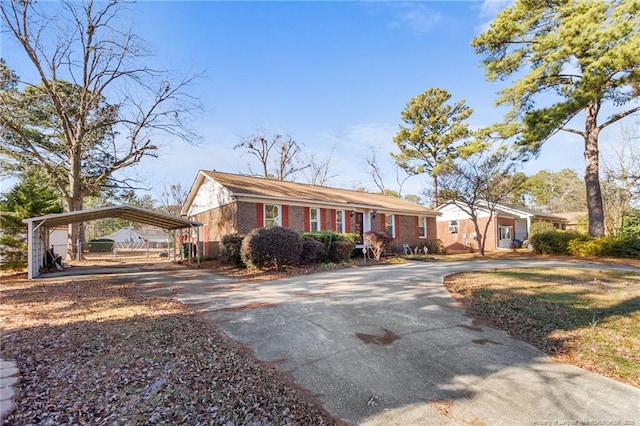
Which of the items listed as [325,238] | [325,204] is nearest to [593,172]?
[325,204]

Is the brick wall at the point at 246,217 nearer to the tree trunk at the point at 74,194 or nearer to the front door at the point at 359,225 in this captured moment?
the front door at the point at 359,225

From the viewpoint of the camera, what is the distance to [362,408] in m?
3.22

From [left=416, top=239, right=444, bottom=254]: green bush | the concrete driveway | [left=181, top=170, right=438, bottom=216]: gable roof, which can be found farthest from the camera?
[left=416, top=239, right=444, bottom=254]: green bush

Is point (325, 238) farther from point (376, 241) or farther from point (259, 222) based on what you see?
point (259, 222)

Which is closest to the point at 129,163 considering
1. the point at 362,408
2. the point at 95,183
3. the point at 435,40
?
the point at 95,183

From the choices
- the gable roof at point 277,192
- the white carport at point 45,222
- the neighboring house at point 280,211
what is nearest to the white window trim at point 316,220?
the neighboring house at point 280,211

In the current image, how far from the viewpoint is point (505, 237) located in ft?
88.1

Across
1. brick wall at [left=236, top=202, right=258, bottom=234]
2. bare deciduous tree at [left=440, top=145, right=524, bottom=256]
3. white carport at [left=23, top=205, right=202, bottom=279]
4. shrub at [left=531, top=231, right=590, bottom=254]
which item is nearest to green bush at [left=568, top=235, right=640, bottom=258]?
shrub at [left=531, top=231, right=590, bottom=254]

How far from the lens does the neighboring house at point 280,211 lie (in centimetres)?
1475

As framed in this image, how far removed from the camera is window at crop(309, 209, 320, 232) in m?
16.7

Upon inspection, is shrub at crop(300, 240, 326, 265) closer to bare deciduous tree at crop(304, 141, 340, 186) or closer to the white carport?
the white carport

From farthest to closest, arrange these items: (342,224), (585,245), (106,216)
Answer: (342,224), (585,245), (106,216)

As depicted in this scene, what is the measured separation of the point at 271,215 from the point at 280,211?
18.9 inches

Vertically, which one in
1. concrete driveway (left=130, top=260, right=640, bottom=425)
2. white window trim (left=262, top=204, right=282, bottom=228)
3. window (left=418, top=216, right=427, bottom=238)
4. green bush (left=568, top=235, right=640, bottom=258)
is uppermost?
white window trim (left=262, top=204, right=282, bottom=228)
